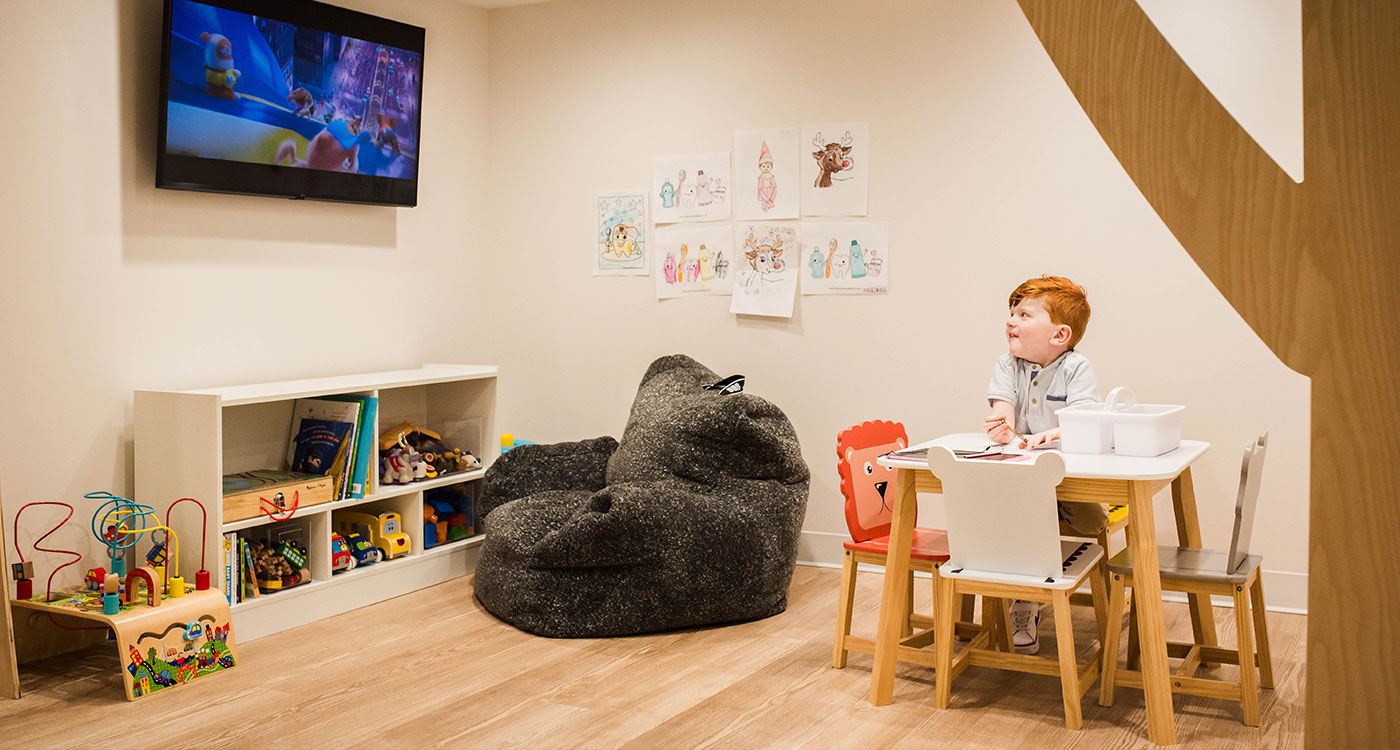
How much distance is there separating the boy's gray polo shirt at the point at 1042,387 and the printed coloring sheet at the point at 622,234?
74.0 inches

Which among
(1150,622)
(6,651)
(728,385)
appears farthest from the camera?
(728,385)

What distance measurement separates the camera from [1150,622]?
247cm

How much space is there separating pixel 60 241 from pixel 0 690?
130 centimetres

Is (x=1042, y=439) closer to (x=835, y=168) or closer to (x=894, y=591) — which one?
(x=894, y=591)

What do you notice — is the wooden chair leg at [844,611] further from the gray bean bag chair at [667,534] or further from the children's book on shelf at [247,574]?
the children's book on shelf at [247,574]

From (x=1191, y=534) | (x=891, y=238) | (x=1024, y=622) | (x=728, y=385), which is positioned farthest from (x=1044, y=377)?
(x=728, y=385)

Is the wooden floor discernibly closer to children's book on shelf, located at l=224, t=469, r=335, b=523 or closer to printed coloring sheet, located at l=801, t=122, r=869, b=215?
children's book on shelf, located at l=224, t=469, r=335, b=523

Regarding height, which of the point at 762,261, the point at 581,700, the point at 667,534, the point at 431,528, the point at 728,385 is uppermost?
the point at 762,261

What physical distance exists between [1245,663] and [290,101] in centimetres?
345

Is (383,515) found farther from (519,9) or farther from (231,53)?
(519,9)

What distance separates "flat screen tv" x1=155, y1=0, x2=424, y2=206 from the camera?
3.44m

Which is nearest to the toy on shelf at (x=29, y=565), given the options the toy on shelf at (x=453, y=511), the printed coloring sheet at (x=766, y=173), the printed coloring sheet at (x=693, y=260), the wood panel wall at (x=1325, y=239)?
the toy on shelf at (x=453, y=511)

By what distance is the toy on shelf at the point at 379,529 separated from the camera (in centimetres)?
391

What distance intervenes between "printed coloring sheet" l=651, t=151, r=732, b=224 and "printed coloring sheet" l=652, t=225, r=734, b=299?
0.19 ft
